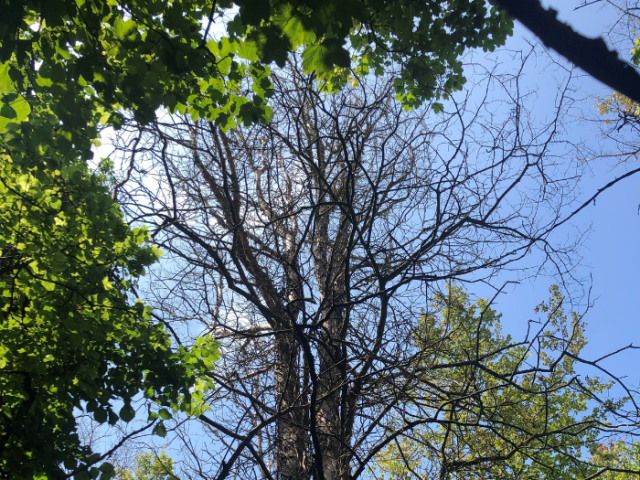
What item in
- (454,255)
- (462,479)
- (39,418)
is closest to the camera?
(39,418)

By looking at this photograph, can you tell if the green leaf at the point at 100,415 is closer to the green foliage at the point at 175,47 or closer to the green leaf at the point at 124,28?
the green foliage at the point at 175,47

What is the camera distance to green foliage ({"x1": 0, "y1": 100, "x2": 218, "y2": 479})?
2.25m

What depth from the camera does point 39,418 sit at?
89.2 inches

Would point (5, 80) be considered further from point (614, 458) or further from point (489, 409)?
point (614, 458)

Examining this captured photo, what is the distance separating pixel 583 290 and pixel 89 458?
440cm

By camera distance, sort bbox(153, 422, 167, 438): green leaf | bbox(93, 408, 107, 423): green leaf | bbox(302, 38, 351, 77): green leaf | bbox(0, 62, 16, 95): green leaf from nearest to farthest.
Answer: bbox(302, 38, 351, 77): green leaf → bbox(0, 62, 16, 95): green leaf → bbox(93, 408, 107, 423): green leaf → bbox(153, 422, 167, 438): green leaf

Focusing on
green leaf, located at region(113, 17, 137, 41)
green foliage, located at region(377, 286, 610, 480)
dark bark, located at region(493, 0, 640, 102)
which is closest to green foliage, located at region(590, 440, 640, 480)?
green foliage, located at region(377, 286, 610, 480)

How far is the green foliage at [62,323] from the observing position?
7.38 ft

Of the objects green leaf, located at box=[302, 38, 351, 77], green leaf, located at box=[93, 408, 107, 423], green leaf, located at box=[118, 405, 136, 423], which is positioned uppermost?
green leaf, located at box=[302, 38, 351, 77]

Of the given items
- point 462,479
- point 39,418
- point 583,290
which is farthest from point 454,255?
point 39,418

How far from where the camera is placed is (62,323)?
8.11 ft

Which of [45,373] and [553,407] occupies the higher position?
[553,407]

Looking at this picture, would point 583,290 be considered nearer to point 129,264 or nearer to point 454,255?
point 454,255

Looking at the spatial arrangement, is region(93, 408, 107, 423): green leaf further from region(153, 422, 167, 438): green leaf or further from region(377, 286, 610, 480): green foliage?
region(377, 286, 610, 480): green foliage
